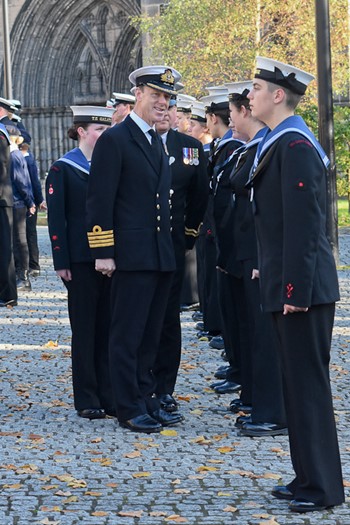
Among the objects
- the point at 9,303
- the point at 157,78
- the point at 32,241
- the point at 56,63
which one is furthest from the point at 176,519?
the point at 56,63

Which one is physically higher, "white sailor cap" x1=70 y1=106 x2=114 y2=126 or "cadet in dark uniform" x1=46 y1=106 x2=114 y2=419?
"white sailor cap" x1=70 y1=106 x2=114 y2=126

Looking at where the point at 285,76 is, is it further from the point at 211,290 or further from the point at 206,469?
the point at 211,290

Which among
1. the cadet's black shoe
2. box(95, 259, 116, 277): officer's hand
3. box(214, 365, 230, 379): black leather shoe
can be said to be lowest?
box(214, 365, 230, 379): black leather shoe

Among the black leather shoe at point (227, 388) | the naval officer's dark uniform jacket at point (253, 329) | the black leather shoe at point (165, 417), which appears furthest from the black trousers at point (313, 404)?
the black leather shoe at point (227, 388)

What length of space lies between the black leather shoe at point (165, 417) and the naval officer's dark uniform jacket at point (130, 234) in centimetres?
17

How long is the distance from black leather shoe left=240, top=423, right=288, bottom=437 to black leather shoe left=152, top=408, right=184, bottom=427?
0.52 m

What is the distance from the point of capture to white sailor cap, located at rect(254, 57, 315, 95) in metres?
6.06

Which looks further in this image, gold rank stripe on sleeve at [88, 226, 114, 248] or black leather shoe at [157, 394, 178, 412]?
black leather shoe at [157, 394, 178, 412]

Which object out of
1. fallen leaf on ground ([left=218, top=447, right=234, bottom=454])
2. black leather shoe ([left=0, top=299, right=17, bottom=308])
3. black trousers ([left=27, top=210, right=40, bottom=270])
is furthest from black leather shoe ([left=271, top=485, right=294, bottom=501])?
black trousers ([left=27, top=210, right=40, bottom=270])

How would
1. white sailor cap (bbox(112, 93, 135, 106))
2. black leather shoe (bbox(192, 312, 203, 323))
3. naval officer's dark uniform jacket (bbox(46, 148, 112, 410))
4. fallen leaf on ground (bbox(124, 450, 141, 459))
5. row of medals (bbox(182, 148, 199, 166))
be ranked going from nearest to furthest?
fallen leaf on ground (bbox(124, 450, 141, 459)) → naval officer's dark uniform jacket (bbox(46, 148, 112, 410)) → row of medals (bbox(182, 148, 199, 166)) → white sailor cap (bbox(112, 93, 135, 106)) → black leather shoe (bbox(192, 312, 203, 323))

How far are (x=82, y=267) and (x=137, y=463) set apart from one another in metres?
1.65

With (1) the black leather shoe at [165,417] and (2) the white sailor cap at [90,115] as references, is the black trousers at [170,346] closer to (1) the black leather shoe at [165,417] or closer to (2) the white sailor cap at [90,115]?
(1) the black leather shoe at [165,417]

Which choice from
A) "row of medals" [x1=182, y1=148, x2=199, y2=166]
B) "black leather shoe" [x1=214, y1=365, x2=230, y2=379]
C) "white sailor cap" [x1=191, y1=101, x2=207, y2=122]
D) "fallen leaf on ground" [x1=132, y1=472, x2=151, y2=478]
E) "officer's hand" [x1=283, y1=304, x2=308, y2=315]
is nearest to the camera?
"officer's hand" [x1=283, y1=304, x2=308, y2=315]

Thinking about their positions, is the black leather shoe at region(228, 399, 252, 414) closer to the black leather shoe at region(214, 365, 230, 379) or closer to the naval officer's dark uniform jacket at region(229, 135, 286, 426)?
the naval officer's dark uniform jacket at region(229, 135, 286, 426)
